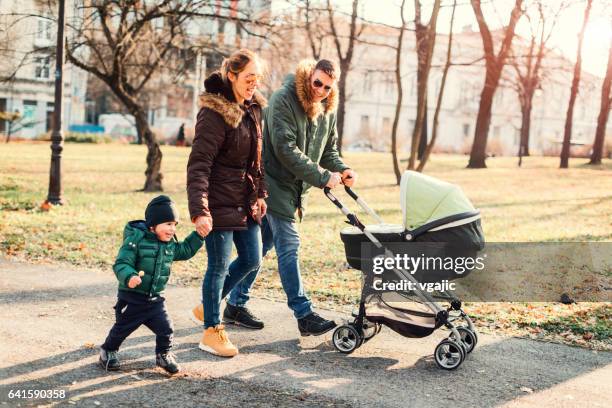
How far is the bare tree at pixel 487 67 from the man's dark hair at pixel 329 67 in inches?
781

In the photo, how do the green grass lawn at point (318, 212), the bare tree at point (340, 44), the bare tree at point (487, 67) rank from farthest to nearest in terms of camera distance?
the bare tree at point (487, 67) → the bare tree at point (340, 44) → the green grass lawn at point (318, 212)

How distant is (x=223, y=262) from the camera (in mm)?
4930

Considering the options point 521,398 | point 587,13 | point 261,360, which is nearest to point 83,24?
point 261,360

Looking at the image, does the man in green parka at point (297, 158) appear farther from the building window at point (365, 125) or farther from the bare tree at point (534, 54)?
the building window at point (365, 125)

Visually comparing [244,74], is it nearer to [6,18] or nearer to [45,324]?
[45,324]

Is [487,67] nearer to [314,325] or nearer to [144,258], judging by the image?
[314,325]

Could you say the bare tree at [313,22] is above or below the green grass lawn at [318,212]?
above

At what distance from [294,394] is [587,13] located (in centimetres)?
2626

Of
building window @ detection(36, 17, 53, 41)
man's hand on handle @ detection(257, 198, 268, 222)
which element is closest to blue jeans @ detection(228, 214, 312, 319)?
man's hand on handle @ detection(257, 198, 268, 222)

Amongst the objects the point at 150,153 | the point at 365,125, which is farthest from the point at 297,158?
the point at 365,125

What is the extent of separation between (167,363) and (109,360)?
1.17 ft

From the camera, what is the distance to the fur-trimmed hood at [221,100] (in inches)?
185

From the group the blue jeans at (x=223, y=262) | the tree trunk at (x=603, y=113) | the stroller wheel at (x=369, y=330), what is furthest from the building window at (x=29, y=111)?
the stroller wheel at (x=369, y=330)

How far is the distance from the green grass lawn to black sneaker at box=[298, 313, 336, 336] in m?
1.52
